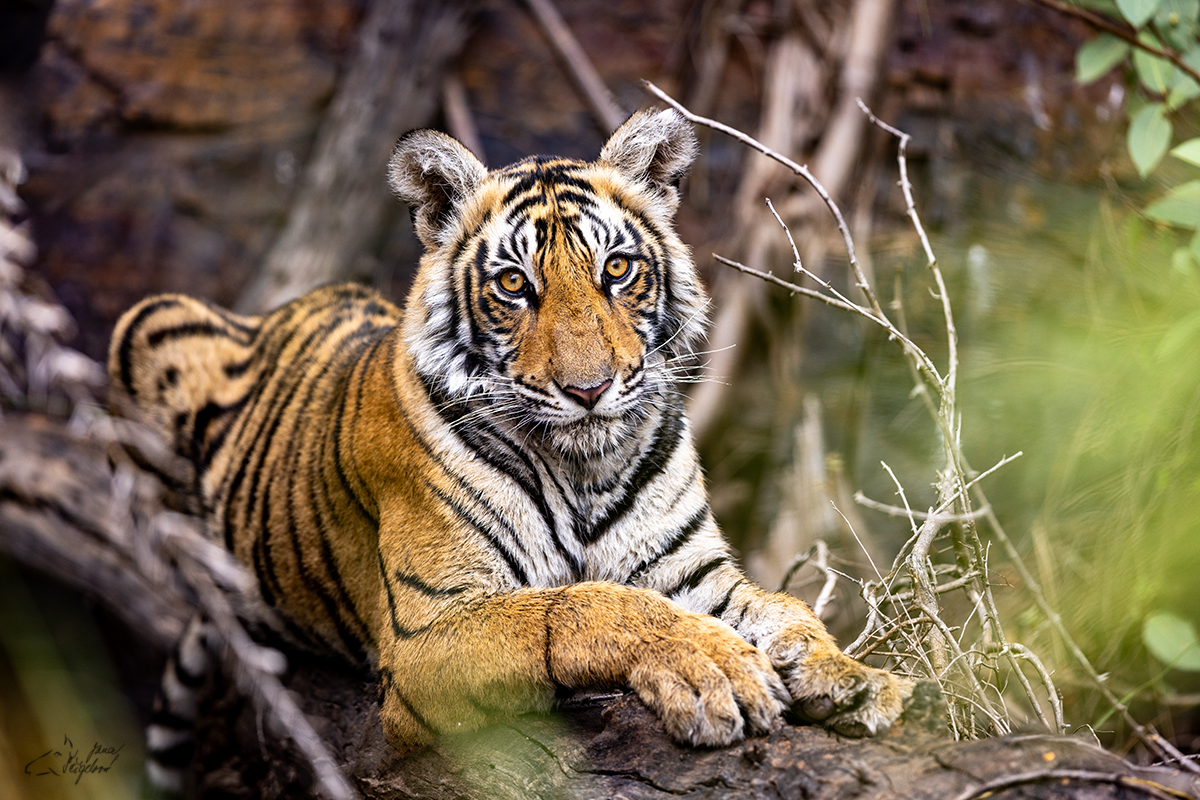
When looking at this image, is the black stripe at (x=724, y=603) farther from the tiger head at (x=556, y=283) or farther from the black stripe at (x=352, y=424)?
the black stripe at (x=352, y=424)

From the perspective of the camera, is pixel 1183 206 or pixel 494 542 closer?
pixel 494 542

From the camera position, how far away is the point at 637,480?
294 cm

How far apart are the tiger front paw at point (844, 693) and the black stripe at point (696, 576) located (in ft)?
2.11

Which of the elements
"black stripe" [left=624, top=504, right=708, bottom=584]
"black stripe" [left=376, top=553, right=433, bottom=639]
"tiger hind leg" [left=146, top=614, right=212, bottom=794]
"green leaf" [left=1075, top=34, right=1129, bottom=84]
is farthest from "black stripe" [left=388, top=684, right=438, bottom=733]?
"green leaf" [left=1075, top=34, right=1129, bottom=84]

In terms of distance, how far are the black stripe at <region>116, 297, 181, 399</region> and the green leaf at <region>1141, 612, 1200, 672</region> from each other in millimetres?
4292

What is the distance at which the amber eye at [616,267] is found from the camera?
2.86 m

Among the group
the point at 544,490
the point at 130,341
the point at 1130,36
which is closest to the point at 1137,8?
the point at 1130,36

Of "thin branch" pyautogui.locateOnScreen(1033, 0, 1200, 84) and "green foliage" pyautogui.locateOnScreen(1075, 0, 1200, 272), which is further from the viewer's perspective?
"thin branch" pyautogui.locateOnScreen(1033, 0, 1200, 84)

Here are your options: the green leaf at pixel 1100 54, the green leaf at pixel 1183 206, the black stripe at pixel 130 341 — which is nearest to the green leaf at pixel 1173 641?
the green leaf at pixel 1183 206

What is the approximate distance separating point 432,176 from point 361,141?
398 cm

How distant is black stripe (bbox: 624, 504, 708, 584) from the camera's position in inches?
114

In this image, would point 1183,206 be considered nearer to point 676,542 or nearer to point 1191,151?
point 1191,151

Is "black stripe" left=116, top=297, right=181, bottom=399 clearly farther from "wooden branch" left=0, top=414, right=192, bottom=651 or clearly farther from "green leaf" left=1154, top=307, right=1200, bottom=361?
"green leaf" left=1154, top=307, right=1200, bottom=361
